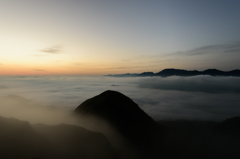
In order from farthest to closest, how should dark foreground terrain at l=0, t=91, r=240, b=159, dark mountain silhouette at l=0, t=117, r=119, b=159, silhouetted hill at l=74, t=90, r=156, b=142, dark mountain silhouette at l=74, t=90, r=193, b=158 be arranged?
silhouetted hill at l=74, t=90, r=156, b=142, dark mountain silhouette at l=74, t=90, r=193, b=158, dark foreground terrain at l=0, t=91, r=240, b=159, dark mountain silhouette at l=0, t=117, r=119, b=159

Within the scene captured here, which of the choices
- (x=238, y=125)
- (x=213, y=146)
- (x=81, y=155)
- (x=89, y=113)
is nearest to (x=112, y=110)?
(x=89, y=113)

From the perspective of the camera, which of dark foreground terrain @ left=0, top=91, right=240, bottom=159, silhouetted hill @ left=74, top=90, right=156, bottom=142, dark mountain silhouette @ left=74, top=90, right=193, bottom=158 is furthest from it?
silhouetted hill @ left=74, top=90, right=156, bottom=142

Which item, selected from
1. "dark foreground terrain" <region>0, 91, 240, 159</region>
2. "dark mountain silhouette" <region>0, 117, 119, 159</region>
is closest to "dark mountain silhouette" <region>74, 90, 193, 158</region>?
"dark foreground terrain" <region>0, 91, 240, 159</region>

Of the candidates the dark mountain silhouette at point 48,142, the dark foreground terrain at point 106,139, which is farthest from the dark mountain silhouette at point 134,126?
the dark mountain silhouette at point 48,142

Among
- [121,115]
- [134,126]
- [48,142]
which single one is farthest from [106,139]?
[134,126]

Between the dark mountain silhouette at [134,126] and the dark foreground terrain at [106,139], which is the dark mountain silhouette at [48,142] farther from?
the dark mountain silhouette at [134,126]

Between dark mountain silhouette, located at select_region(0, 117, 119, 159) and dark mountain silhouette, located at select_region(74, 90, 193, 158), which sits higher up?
dark mountain silhouette, located at select_region(0, 117, 119, 159)

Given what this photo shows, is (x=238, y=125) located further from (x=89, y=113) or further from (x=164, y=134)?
(x=89, y=113)

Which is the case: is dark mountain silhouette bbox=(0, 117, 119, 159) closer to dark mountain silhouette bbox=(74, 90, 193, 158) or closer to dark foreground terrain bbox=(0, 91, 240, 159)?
dark foreground terrain bbox=(0, 91, 240, 159)

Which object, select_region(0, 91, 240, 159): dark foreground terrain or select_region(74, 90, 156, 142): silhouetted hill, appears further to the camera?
select_region(74, 90, 156, 142): silhouetted hill

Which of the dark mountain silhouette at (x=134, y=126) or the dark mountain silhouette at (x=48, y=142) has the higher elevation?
the dark mountain silhouette at (x=48, y=142)
